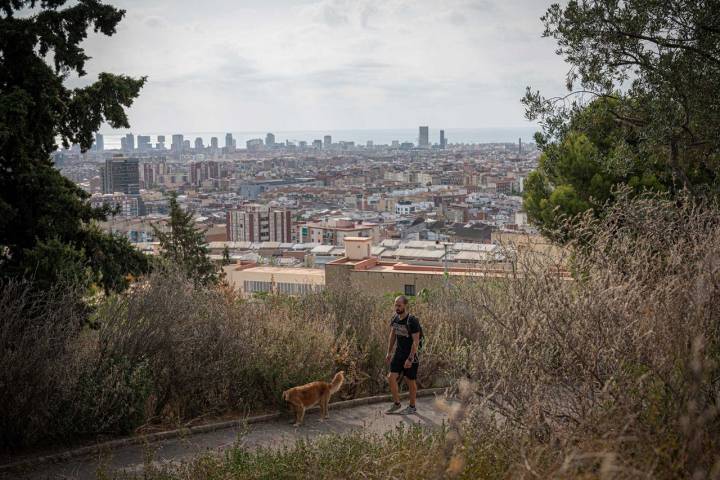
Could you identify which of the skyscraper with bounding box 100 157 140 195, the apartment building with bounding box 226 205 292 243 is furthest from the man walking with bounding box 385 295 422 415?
the skyscraper with bounding box 100 157 140 195

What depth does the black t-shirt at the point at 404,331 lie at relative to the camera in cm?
852

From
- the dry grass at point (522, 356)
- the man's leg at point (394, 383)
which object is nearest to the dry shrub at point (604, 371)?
the dry grass at point (522, 356)

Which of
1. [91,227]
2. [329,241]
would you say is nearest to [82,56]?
[91,227]

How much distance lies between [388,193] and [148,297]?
14518 cm

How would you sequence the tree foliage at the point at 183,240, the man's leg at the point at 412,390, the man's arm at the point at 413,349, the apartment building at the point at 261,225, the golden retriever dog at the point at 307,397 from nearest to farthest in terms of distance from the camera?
the golden retriever dog at the point at 307,397 < the man's arm at the point at 413,349 < the man's leg at the point at 412,390 < the tree foliage at the point at 183,240 < the apartment building at the point at 261,225

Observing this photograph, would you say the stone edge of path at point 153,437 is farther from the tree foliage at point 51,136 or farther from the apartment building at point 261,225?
the apartment building at point 261,225

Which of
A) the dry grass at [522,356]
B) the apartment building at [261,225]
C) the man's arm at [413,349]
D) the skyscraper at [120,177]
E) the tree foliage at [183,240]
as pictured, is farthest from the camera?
the skyscraper at [120,177]

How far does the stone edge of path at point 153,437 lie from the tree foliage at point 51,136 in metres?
1.98

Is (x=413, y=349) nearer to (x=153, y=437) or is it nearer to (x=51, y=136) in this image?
(x=153, y=437)

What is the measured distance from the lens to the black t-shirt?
852 centimetres

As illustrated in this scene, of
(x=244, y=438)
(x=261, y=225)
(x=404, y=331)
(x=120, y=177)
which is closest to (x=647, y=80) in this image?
(x=404, y=331)

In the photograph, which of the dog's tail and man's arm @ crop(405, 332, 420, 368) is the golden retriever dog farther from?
man's arm @ crop(405, 332, 420, 368)

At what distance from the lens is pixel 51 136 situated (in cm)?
988

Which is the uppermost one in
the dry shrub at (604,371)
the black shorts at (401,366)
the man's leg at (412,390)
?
the dry shrub at (604,371)
